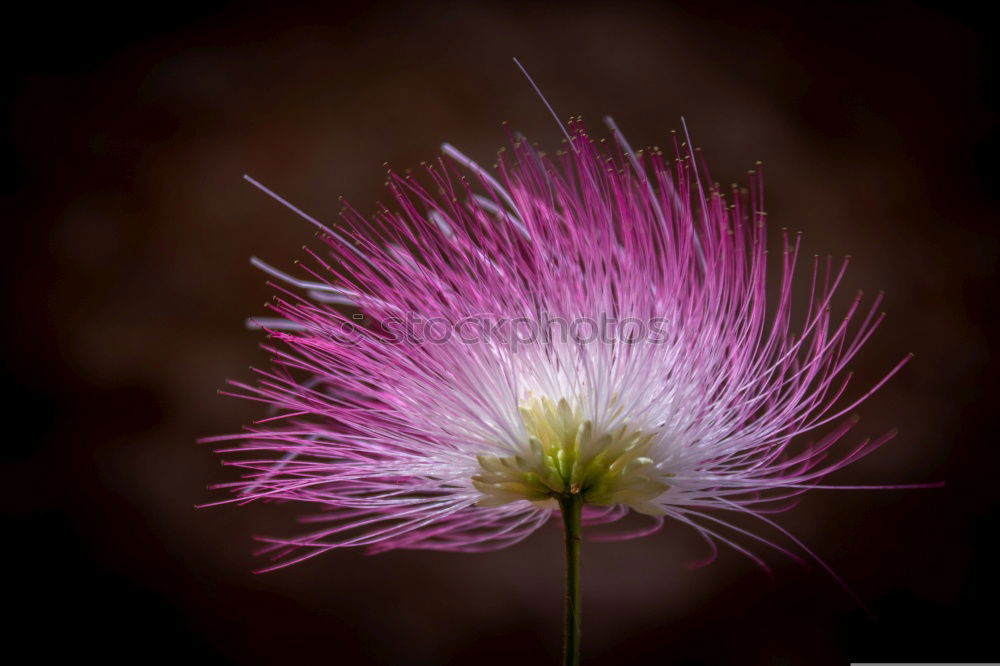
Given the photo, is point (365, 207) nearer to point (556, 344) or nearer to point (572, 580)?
point (556, 344)

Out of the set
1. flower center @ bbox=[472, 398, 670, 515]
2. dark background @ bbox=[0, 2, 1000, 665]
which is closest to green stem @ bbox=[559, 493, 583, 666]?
flower center @ bbox=[472, 398, 670, 515]

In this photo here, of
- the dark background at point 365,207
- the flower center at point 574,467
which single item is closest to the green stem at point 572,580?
the flower center at point 574,467

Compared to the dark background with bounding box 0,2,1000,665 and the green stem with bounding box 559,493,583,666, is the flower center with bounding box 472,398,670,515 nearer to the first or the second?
the green stem with bounding box 559,493,583,666

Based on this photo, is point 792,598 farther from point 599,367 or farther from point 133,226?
point 133,226

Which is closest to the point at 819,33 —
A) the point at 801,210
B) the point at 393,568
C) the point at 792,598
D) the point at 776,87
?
the point at 776,87

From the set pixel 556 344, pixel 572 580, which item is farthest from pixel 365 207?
pixel 572 580

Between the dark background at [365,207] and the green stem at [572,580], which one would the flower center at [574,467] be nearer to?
the green stem at [572,580]
